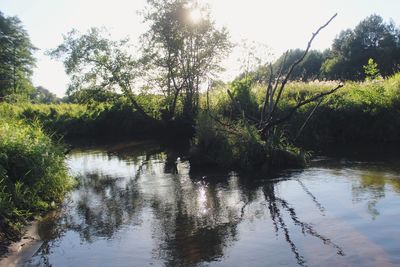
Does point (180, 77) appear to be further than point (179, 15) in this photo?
Yes

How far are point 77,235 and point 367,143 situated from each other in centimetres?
1271

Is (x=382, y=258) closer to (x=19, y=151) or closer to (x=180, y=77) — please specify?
(x=19, y=151)

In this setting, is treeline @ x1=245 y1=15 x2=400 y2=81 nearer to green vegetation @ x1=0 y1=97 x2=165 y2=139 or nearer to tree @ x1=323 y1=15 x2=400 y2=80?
tree @ x1=323 y1=15 x2=400 y2=80

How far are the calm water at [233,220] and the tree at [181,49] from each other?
14160 millimetres

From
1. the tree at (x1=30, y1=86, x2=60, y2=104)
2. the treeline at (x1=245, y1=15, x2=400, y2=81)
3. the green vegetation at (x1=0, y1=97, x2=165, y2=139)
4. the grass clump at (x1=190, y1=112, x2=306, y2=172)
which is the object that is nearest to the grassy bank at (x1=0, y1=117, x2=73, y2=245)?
the grass clump at (x1=190, y1=112, x2=306, y2=172)

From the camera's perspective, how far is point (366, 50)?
6303cm

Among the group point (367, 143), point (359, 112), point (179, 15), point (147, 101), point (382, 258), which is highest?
point (179, 15)

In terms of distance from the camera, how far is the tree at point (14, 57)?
48719mm

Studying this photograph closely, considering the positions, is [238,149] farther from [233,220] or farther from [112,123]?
Answer: [112,123]

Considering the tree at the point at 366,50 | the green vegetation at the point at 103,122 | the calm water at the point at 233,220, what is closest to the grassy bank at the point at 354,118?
the calm water at the point at 233,220

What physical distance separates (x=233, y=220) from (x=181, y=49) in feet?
62.6

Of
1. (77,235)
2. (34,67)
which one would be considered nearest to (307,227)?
(77,235)

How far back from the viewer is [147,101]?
1081 inches

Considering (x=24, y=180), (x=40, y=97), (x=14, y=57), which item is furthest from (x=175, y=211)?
(x=40, y=97)
